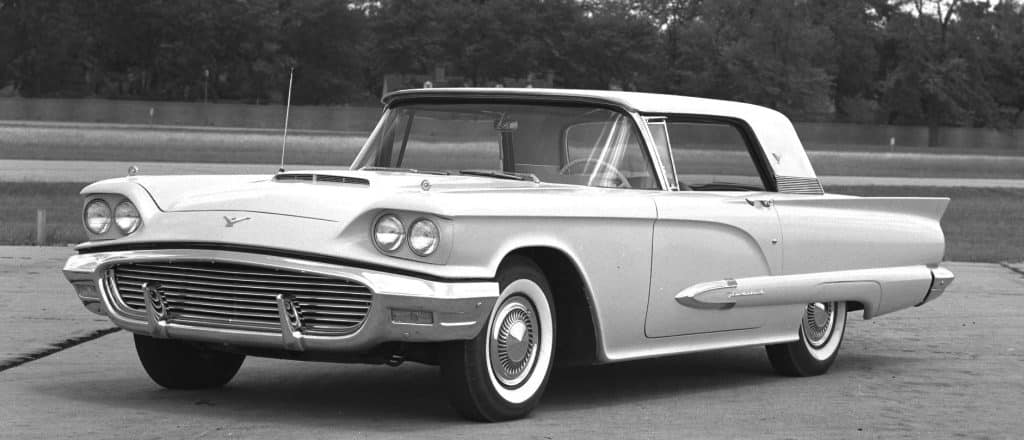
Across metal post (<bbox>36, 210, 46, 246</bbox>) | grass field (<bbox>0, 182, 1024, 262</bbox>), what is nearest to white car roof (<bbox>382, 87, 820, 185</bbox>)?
metal post (<bbox>36, 210, 46, 246</bbox>)

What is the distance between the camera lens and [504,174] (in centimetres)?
662

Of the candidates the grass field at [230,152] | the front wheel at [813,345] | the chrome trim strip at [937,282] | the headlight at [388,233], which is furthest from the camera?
the grass field at [230,152]

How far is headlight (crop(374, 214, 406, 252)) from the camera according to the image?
542 centimetres

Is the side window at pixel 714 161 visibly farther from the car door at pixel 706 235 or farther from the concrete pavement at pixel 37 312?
the concrete pavement at pixel 37 312

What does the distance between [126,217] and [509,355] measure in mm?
1622

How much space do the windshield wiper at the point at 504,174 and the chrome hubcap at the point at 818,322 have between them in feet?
5.88

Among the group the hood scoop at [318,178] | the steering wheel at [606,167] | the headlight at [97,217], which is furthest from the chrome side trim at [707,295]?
the headlight at [97,217]

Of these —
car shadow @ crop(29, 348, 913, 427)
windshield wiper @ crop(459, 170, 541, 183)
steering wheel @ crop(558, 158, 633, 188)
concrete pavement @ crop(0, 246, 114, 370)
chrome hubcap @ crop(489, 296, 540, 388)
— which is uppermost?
steering wheel @ crop(558, 158, 633, 188)

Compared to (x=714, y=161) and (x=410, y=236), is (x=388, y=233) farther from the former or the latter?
(x=714, y=161)

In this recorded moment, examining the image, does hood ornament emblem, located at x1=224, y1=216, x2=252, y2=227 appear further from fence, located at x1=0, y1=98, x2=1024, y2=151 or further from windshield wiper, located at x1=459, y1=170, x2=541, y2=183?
fence, located at x1=0, y1=98, x2=1024, y2=151

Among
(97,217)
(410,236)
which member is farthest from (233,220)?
(97,217)

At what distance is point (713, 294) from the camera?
6676 millimetres

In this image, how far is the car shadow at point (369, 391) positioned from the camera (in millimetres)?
5918

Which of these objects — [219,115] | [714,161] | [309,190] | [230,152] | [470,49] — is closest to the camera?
[309,190]
